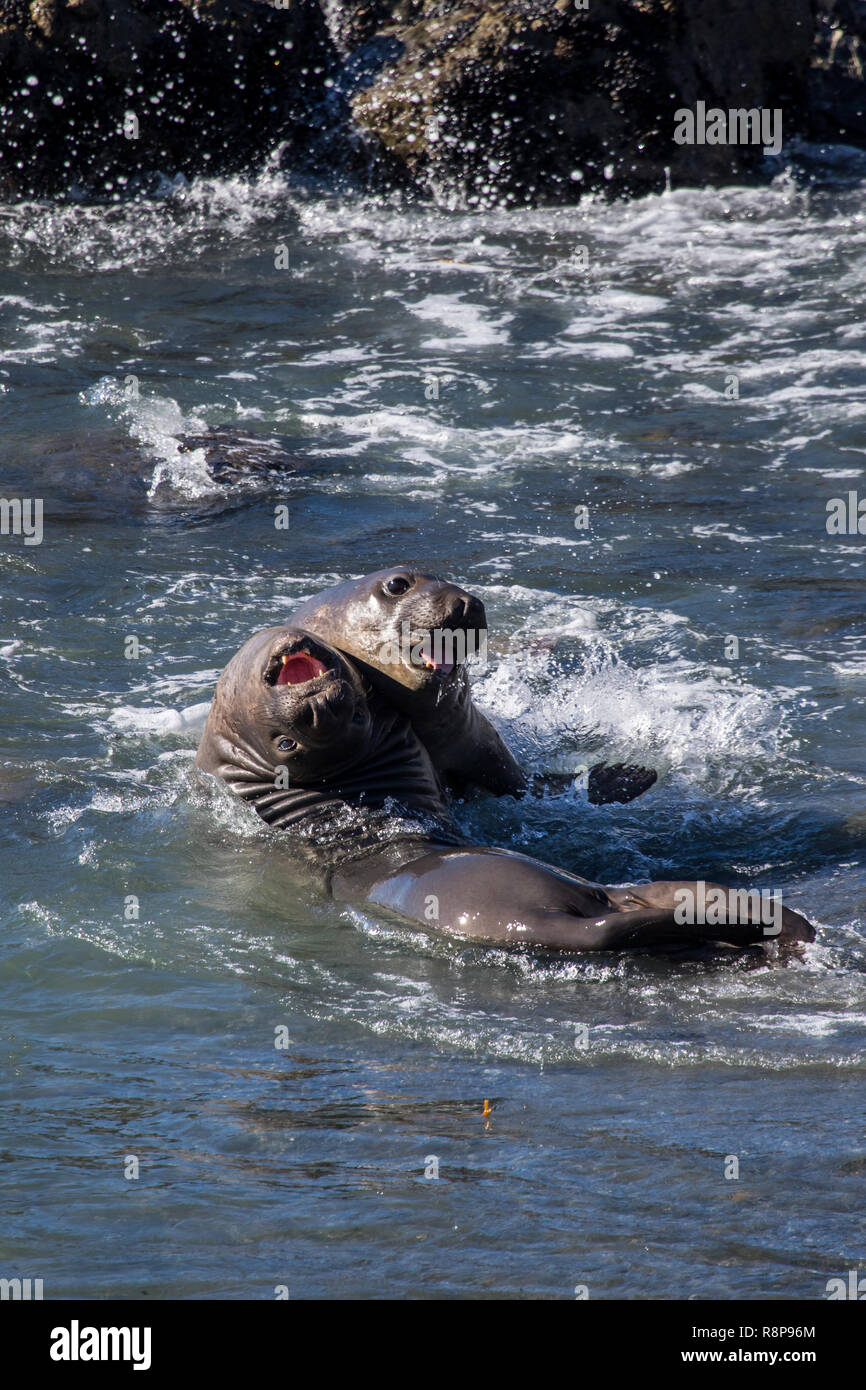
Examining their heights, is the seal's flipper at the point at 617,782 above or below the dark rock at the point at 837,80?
below

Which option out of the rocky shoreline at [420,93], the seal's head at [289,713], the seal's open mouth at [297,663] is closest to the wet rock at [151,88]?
the rocky shoreline at [420,93]

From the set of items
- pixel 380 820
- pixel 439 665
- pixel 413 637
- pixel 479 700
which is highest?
pixel 413 637

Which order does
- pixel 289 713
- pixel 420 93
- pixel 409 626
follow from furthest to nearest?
1. pixel 420 93
2. pixel 409 626
3. pixel 289 713

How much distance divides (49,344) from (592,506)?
5649 mm

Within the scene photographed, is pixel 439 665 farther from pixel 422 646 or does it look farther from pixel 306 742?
pixel 306 742

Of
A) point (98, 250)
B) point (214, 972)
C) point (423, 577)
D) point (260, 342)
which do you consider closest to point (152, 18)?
point (98, 250)

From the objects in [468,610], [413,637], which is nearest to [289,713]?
[413,637]

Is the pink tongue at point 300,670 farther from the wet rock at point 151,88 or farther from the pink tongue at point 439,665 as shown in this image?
the wet rock at point 151,88

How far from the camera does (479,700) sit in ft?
25.2

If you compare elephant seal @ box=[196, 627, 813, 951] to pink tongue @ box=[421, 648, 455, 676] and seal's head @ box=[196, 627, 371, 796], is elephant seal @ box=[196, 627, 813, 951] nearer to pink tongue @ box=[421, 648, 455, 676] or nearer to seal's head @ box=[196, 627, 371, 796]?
seal's head @ box=[196, 627, 371, 796]

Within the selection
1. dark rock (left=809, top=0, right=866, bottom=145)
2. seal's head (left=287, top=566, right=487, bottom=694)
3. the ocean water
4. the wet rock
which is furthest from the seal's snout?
dark rock (left=809, top=0, right=866, bottom=145)

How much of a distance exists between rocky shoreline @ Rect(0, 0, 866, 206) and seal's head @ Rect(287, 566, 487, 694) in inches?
470

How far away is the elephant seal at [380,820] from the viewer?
16.6 ft

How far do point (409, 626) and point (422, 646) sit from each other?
0.32ft
